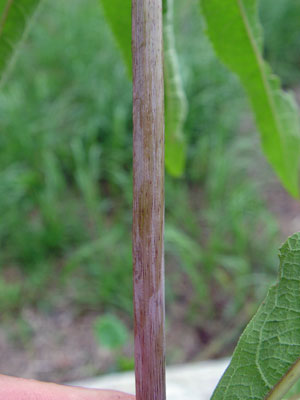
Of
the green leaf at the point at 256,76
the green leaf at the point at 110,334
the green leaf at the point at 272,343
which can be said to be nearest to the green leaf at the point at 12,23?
the green leaf at the point at 256,76

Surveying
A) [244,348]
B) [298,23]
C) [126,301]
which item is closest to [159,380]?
[244,348]

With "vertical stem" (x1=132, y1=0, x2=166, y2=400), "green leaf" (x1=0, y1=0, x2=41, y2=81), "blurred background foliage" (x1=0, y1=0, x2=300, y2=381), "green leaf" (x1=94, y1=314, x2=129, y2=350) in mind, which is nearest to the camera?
"vertical stem" (x1=132, y1=0, x2=166, y2=400)

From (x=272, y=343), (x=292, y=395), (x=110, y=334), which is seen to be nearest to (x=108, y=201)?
(x=110, y=334)

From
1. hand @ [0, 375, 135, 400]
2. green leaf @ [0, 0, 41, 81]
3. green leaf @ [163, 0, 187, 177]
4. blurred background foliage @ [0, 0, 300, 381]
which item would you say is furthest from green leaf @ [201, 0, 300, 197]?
blurred background foliage @ [0, 0, 300, 381]

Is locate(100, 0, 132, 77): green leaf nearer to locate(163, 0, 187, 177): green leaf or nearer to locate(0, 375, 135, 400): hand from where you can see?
locate(163, 0, 187, 177): green leaf

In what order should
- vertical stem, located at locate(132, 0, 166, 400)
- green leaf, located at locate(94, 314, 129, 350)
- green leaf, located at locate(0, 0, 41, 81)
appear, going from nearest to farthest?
vertical stem, located at locate(132, 0, 166, 400) → green leaf, located at locate(0, 0, 41, 81) → green leaf, located at locate(94, 314, 129, 350)

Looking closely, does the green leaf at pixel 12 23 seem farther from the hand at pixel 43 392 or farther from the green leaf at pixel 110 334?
the green leaf at pixel 110 334
